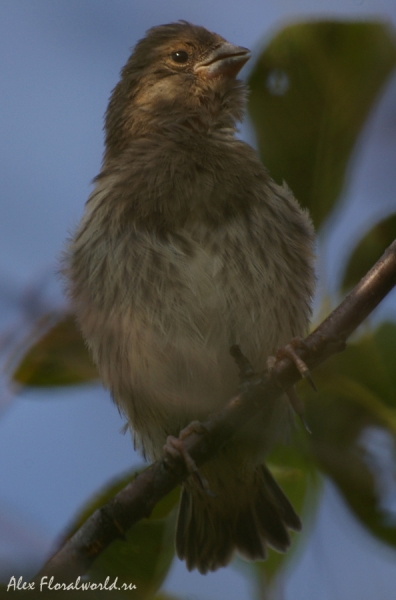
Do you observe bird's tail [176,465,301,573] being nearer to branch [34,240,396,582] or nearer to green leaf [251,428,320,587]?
green leaf [251,428,320,587]

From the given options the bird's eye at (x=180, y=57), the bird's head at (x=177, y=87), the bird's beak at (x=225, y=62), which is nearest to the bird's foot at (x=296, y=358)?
the bird's head at (x=177, y=87)

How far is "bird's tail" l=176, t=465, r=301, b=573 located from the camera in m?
3.94

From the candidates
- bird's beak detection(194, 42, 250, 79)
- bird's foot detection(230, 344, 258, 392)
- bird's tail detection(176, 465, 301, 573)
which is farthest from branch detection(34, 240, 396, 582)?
bird's beak detection(194, 42, 250, 79)

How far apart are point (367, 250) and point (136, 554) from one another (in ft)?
4.50

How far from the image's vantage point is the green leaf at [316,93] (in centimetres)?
308

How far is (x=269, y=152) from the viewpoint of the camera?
324 centimetres

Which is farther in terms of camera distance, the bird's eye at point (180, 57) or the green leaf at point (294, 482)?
the bird's eye at point (180, 57)

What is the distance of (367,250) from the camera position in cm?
307

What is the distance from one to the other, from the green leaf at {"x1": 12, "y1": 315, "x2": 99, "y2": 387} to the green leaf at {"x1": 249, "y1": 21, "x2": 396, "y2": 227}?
3.50 feet

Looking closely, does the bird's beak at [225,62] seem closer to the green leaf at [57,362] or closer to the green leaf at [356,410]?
the green leaf at [57,362]

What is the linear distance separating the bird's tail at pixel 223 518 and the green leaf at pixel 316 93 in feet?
4.90

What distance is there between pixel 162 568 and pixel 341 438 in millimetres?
710

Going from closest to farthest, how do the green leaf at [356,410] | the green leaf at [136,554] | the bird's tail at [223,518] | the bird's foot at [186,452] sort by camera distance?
the green leaf at [356,410] < the green leaf at [136,554] < the bird's foot at [186,452] < the bird's tail at [223,518]

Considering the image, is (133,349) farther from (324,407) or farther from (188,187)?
(324,407)
